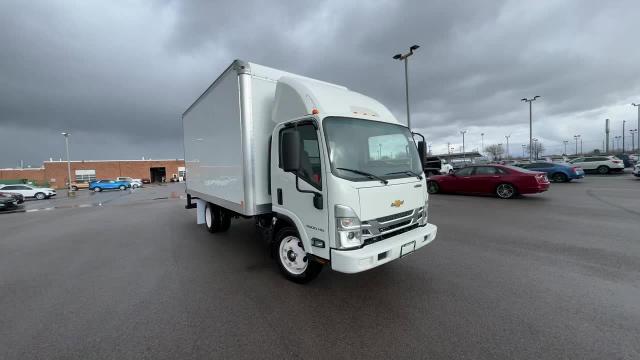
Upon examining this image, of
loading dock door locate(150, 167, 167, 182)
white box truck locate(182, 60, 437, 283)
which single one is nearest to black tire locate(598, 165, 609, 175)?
white box truck locate(182, 60, 437, 283)

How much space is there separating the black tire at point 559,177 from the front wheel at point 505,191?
921 cm

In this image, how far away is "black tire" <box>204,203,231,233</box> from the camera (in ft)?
22.9

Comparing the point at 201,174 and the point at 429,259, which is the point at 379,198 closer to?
the point at 429,259

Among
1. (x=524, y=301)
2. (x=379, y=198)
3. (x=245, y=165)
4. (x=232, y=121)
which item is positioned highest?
(x=232, y=121)

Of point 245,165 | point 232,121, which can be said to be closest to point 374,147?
point 245,165

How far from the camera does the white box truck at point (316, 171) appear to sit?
318 centimetres

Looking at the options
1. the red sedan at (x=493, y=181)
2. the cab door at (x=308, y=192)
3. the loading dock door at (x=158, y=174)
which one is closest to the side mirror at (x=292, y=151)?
the cab door at (x=308, y=192)

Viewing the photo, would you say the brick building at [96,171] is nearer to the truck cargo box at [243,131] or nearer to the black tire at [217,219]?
the black tire at [217,219]

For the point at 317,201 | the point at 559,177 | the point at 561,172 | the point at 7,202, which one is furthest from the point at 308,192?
the point at 7,202

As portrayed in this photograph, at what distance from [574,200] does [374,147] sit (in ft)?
36.5

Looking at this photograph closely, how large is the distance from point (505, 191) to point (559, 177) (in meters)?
9.63

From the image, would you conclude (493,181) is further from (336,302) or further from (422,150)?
(336,302)

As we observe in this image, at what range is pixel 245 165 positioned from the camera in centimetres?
407

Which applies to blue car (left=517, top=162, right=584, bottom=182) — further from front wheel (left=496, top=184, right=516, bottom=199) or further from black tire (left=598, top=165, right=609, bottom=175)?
front wheel (left=496, top=184, right=516, bottom=199)
